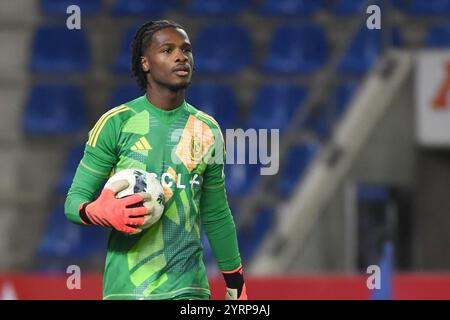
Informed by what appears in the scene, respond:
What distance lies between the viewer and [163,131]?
15.7ft

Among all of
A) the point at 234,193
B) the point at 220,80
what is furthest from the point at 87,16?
the point at 234,193

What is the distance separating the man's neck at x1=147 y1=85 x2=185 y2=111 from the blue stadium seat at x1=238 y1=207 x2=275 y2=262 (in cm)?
689

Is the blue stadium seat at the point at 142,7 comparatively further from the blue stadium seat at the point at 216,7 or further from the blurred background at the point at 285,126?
the blue stadium seat at the point at 216,7

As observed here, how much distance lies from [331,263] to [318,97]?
1.49 meters

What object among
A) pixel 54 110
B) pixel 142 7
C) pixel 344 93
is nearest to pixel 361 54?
pixel 344 93

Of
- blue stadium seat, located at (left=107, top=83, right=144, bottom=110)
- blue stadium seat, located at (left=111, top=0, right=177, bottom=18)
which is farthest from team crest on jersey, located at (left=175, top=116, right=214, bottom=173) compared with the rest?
blue stadium seat, located at (left=111, top=0, right=177, bottom=18)

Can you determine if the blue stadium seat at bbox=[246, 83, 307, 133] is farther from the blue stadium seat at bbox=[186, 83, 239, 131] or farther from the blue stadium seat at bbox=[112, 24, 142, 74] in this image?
the blue stadium seat at bbox=[112, 24, 142, 74]

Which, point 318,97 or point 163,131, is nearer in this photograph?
point 163,131

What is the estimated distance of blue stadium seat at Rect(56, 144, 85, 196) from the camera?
44.9ft

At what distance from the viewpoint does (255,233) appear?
11.9 meters
